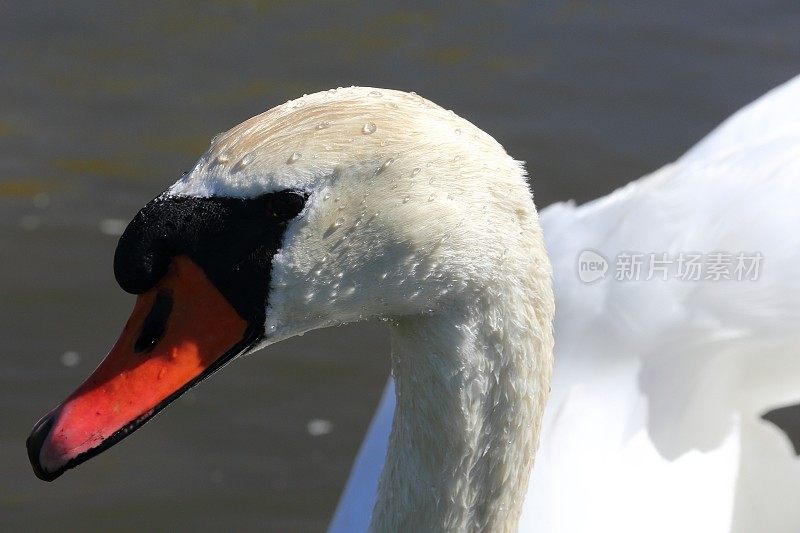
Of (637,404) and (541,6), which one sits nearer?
(637,404)

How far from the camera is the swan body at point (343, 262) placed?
6.89 ft

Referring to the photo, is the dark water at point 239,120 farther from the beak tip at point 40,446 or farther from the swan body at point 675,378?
the beak tip at point 40,446

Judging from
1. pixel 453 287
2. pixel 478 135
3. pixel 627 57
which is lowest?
pixel 627 57

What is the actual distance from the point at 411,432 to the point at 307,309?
39cm

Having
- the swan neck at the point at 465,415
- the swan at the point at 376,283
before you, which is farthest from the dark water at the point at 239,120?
the swan at the point at 376,283

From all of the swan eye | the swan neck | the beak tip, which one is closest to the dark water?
the swan neck

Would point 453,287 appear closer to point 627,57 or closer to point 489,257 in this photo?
point 489,257

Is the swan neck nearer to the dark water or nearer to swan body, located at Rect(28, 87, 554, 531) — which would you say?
swan body, located at Rect(28, 87, 554, 531)

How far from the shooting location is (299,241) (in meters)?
2.15

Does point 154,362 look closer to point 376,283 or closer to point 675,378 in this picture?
point 376,283

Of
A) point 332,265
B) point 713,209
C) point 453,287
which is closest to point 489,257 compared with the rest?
point 453,287

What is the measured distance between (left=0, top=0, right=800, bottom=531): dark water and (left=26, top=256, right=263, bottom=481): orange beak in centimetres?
241

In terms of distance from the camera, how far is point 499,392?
7.70 ft

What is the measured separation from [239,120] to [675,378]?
11.3 feet
